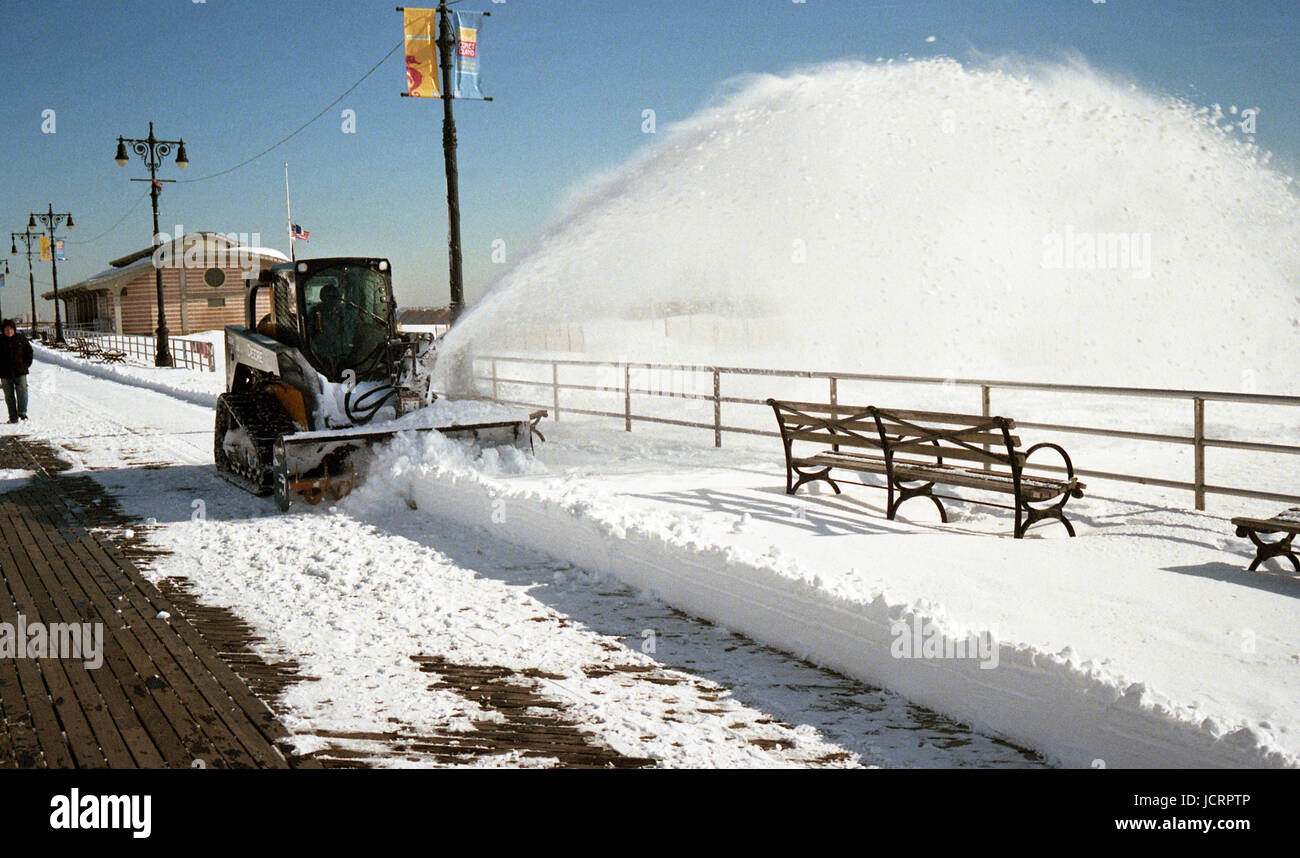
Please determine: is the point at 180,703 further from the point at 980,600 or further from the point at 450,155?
the point at 450,155

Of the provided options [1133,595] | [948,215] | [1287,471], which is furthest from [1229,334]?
[1133,595]

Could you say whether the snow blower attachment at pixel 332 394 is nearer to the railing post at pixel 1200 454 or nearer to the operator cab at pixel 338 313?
the operator cab at pixel 338 313

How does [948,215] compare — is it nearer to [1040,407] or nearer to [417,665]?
[1040,407]

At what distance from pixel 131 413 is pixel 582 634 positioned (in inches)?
696

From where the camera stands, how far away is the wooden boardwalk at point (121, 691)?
411cm

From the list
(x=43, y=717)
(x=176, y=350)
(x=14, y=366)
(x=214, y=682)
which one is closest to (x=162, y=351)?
(x=176, y=350)

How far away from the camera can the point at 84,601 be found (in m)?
6.49

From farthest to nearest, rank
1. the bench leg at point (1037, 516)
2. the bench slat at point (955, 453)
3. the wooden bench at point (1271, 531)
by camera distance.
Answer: the bench slat at point (955, 453)
the bench leg at point (1037, 516)
the wooden bench at point (1271, 531)

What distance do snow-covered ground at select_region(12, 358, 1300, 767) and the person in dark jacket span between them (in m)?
10.3

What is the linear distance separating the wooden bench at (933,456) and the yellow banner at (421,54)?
8909 millimetres

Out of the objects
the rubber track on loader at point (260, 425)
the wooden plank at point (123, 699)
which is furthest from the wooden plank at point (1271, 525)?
the rubber track on loader at point (260, 425)

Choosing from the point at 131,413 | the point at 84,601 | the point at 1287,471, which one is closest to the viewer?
the point at 84,601

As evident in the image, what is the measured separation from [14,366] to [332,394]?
11.5 m

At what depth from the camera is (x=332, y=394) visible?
10211 mm
